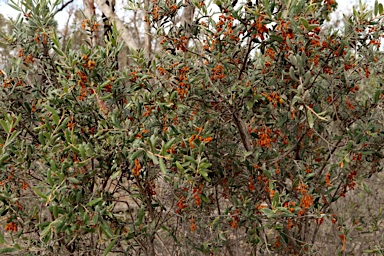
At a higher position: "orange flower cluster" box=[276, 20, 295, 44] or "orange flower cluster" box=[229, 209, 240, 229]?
"orange flower cluster" box=[276, 20, 295, 44]

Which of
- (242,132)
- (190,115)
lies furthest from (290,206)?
(190,115)

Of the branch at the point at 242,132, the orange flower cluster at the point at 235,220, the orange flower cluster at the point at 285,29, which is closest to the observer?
the orange flower cluster at the point at 285,29

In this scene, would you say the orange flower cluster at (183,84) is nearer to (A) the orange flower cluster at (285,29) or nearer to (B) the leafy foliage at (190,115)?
(B) the leafy foliage at (190,115)

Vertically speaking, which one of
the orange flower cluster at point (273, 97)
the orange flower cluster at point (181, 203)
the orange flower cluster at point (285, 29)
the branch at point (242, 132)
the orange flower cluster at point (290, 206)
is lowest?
the orange flower cluster at point (290, 206)

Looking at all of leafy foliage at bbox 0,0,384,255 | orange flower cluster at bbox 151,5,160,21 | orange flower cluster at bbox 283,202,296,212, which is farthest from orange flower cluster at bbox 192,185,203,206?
orange flower cluster at bbox 151,5,160,21

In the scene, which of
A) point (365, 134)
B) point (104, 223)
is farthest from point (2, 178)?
point (365, 134)

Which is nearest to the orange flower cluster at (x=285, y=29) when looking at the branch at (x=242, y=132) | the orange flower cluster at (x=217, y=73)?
the orange flower cluster at (x=217, y=73)

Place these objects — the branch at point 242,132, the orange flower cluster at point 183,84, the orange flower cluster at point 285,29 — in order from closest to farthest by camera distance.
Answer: the orange flower cluster at point 285,29 → the orange flower cluster at point 183,84 → the branch at point 242,132

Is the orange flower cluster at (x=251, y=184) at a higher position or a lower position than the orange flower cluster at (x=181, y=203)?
higher

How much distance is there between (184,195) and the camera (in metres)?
2.96

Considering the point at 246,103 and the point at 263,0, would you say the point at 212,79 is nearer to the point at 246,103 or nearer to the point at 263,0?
the point at 246,103

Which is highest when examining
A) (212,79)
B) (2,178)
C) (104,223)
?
(212,79)

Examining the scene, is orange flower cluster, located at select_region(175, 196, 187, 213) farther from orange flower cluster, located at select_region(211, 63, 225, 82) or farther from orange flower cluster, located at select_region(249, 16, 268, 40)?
orange flower cluster, located at select_region(249, 16, 268, 40)

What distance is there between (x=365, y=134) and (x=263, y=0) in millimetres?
1069
